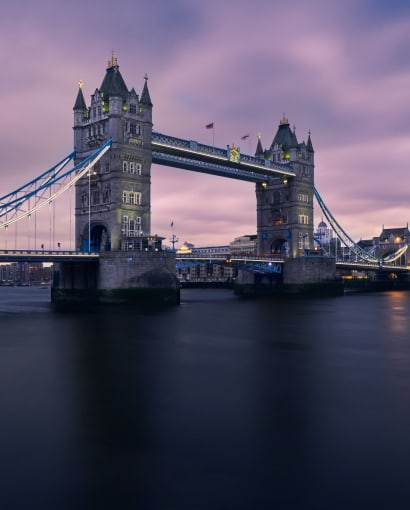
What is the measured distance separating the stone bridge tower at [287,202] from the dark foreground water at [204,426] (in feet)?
179

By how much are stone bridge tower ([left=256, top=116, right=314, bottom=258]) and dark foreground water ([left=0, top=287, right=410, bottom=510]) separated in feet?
179

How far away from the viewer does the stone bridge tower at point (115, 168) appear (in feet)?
176

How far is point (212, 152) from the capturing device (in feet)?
211

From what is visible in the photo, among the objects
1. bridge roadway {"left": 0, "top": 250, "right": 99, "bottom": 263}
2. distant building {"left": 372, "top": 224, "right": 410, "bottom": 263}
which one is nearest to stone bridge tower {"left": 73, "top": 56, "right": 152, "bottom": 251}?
bridge roadway {"left": 0, "top": 250, "right": 99, "bottom": 263}

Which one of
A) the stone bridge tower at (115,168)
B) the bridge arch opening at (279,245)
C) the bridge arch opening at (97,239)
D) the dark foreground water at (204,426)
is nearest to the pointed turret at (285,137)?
the bridge arch opening at (279,245)

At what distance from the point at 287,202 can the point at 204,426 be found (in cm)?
7028

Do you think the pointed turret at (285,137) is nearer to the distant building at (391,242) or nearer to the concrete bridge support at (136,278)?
the concrete bridge support at (136,278)

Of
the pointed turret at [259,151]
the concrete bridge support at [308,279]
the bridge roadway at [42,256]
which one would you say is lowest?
the concrete bridge support at [308,279]

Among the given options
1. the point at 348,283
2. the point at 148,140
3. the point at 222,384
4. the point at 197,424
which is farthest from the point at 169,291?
the point at 348,283

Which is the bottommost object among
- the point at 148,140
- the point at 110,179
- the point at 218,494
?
the point at 218,494

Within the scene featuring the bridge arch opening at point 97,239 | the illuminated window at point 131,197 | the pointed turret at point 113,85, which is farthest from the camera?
the bridge arch opening at point 97,239

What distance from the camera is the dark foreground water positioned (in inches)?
333

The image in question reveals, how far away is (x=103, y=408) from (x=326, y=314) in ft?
108

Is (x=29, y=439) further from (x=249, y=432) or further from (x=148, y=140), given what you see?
(x=148, y=140)
